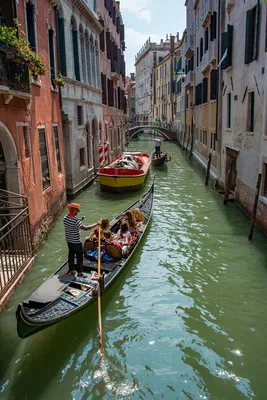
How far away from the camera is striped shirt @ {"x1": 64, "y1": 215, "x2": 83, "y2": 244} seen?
18.4 ft

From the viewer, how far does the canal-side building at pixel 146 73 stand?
178ft

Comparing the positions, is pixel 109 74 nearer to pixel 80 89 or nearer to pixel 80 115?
pixel 80 89

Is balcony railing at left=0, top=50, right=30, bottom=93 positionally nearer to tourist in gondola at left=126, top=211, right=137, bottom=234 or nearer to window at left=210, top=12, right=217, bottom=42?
tourist in gondola at left=126, top=211, right=137, bottom=234

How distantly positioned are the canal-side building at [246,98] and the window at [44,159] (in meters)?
5.20

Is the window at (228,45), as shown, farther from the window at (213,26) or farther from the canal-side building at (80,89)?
the canal-side building at (80,89)

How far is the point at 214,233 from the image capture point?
915 centimetres

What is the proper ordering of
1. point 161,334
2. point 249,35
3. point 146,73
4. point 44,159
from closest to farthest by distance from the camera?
1. point 161,334
2. point 44,159
3. point 249,35
4. point 146,73

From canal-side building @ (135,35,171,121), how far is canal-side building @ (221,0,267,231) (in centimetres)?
4333

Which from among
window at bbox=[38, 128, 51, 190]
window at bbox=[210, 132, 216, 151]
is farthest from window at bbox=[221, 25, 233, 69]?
window at bbox=[38, 128, 51, 190]

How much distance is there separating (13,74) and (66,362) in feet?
14.6

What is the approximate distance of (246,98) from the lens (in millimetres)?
10336

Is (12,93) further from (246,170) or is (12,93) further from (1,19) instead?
(246,170)

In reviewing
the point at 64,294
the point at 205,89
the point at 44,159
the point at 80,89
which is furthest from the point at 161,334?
the point at 205,89

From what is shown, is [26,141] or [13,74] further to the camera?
[26,141]
